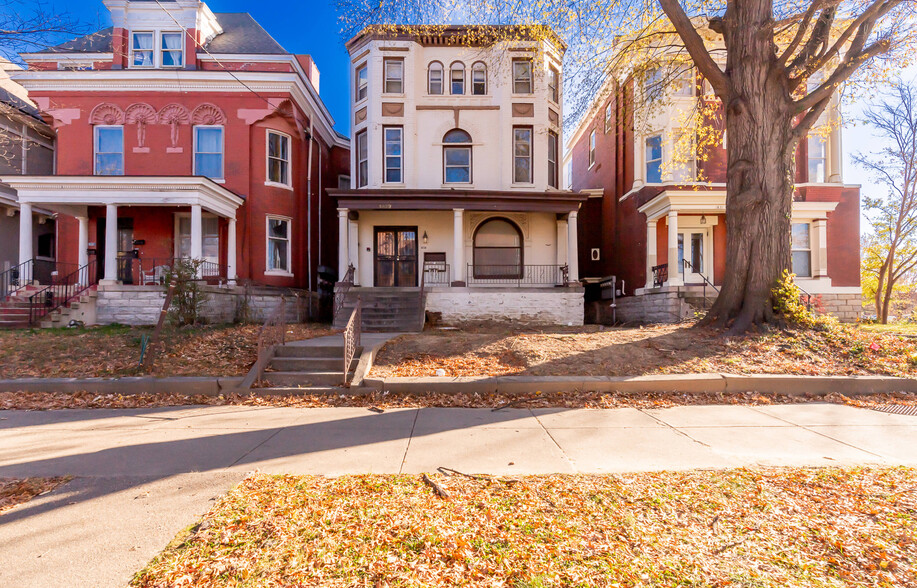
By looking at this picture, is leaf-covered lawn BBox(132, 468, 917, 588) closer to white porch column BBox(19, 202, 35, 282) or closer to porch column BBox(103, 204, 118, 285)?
porch column BBox(103, 204, 118, 285)

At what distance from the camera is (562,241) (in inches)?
680

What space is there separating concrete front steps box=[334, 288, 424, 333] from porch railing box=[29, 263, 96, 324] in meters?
7.86

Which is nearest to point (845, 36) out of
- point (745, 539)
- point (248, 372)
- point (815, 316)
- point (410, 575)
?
point (815, 316)

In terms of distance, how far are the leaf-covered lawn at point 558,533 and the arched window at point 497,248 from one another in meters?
14.2

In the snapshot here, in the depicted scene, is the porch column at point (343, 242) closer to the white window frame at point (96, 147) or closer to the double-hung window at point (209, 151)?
the double-hung window at point (209, 151)

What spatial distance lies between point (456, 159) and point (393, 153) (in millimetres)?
2612

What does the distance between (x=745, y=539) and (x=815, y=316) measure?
322 inches

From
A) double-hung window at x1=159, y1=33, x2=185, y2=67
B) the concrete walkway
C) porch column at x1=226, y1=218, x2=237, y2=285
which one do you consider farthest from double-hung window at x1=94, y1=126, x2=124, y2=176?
the concrete walkway

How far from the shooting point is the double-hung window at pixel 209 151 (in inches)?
618

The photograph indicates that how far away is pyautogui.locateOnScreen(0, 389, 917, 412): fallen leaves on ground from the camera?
5.68m

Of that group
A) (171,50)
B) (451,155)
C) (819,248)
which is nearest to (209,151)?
(171,50)

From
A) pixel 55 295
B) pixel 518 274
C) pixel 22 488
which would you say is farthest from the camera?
pixel 518 274

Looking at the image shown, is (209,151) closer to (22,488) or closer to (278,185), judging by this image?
(278,185)

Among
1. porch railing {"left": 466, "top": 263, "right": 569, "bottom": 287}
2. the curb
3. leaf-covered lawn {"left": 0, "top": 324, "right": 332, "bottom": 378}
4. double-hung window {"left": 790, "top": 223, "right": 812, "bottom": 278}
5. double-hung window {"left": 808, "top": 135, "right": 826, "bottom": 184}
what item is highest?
double-hung window {"left": 808, "top": 135, "right": 826, "bottom": 184}
